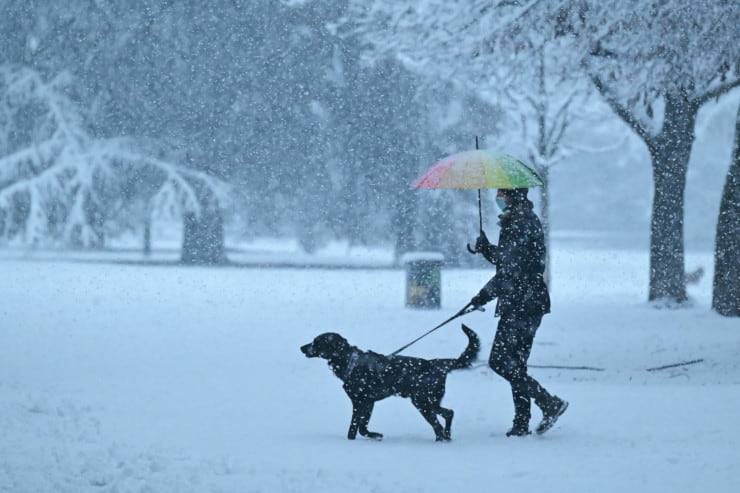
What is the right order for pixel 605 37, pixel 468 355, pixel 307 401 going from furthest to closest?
pixel 605 37, pixel 307 401, pixel 468 355

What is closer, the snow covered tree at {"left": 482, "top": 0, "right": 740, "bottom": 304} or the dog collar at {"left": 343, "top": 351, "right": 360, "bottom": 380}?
the dog collar at {"left": 343, "top": 351, "right": 360, "bottom": 380}

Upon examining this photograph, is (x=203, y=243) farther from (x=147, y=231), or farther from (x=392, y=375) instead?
(x=392, y=375)

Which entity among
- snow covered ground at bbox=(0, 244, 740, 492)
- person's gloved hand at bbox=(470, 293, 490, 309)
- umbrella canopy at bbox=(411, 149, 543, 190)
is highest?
umbrella canopy at bbox=(411, 149, 543, 190)

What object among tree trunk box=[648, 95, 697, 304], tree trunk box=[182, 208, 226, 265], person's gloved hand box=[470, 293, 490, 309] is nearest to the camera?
person's gloved hand box=[470, 293, 490, 309]

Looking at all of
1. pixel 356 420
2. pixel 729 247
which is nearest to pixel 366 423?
pixel 356 420

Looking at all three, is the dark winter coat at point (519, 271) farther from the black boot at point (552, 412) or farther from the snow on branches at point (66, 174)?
the snow on branches at point (66, 174)

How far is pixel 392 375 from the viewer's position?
8.61 m

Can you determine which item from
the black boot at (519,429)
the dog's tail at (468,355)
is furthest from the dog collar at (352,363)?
the black boot at (519,429)

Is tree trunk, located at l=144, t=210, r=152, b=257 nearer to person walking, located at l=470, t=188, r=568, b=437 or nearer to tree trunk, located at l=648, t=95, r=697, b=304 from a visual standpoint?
tree trunk, located at l=648, t=95, r=697, b=304

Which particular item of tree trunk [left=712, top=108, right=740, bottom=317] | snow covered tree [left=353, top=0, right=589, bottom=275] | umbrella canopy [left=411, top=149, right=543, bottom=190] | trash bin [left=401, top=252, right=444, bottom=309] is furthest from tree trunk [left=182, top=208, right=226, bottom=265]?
umbrella canopy [left=411, top=149, right=543, bottom=190]

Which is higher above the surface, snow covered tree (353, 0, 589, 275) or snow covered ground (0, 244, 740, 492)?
snow covered tree (353, 0, 589, 275)

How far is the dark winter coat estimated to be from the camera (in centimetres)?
877

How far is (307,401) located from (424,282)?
30.0ft

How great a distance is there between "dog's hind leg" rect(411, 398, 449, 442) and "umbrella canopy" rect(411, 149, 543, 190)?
1.66m
